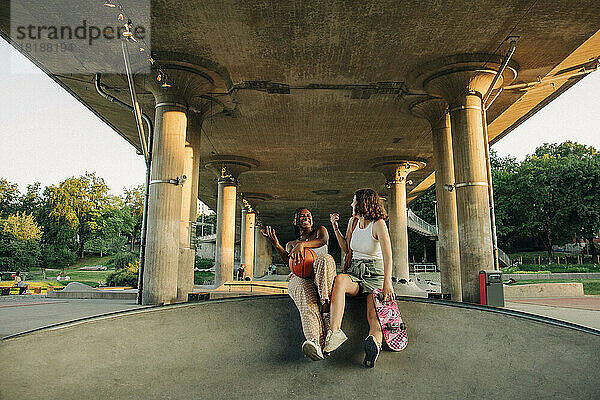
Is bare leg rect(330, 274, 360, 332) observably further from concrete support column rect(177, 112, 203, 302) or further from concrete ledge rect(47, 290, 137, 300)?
concrete ledge rect(47, 290, 137, 300)

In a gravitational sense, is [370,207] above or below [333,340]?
above

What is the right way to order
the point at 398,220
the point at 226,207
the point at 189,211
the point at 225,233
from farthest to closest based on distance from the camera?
the point at 226,207 < the point at 398,220 < the point at 225,233 < the point at 189,211

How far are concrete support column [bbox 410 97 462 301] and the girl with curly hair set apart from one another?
1380 centimetres

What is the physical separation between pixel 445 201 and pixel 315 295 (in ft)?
48.7

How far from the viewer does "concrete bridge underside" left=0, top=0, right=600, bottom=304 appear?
451 inches

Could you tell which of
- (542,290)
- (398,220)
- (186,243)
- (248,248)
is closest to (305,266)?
(186,243)

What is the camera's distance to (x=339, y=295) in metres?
4.08

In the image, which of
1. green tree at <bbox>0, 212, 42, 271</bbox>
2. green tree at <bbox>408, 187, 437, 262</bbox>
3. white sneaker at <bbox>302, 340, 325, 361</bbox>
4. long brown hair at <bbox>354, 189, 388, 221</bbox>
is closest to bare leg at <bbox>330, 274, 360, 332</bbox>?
white sneaker at <bbox>302, 340, 325, 361</bbox>

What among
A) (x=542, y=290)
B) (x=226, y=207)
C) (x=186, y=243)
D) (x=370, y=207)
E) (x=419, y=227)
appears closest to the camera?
(x=370, y=207)

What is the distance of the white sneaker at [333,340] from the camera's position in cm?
392

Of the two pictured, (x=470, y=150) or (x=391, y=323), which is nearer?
(x=391, y=323)

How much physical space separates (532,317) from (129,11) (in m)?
11.6

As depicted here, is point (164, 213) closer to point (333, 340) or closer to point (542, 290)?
point (333, 340)

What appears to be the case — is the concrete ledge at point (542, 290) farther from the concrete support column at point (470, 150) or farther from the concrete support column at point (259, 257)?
the concrete support column at point (259, 257)
